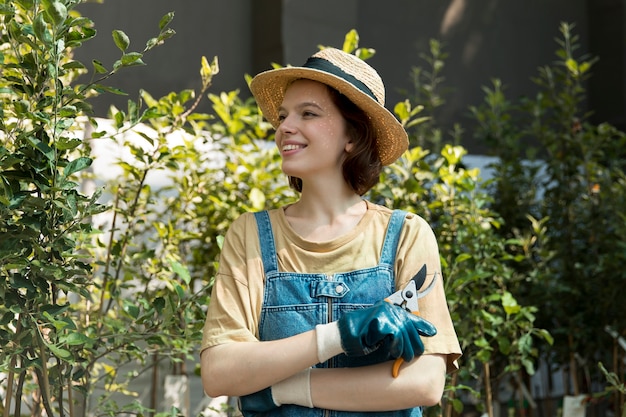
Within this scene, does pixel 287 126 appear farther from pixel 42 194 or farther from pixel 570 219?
pixel 570 219

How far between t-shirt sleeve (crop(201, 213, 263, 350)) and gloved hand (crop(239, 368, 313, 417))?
0.37 feet

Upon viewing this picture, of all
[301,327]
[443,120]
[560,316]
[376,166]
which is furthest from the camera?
[443,120]

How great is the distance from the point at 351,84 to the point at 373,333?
1.91 ft

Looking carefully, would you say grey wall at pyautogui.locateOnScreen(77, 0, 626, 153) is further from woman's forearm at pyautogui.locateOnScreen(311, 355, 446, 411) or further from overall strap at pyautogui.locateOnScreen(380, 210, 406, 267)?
woman's forearm at pyautogui.locateOnScreen(311, 355, 446, 411)

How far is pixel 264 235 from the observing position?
6.68ft

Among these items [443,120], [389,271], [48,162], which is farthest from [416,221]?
[443,120]

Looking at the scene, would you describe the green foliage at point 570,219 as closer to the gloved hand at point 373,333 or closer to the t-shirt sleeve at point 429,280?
the t-shirt sleeve at point 429,280

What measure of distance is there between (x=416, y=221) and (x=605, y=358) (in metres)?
2.56

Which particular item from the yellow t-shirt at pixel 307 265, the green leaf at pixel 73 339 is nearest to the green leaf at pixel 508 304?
the yellow t-shirt at pixel 307 265

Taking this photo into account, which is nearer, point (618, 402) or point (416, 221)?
point (416, 221)

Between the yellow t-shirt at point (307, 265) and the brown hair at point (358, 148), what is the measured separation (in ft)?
0.38

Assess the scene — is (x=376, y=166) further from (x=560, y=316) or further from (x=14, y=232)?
(x=560, y=316)

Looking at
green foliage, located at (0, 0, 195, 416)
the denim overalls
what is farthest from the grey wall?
the denim overalls

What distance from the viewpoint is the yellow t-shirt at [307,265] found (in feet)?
6.26
